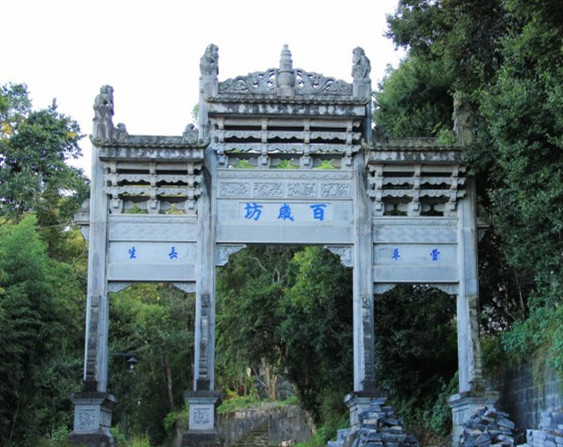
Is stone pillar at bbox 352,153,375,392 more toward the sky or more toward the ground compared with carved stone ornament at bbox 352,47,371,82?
more toward the ground

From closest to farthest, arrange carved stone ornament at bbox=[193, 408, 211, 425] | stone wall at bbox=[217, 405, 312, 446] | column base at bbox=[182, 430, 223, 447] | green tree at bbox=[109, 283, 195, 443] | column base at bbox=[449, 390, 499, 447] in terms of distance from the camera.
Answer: column base at bbox=[182, 430, 223, 447] < carved stone ornament at bbox=[193, 408, 211, 425] < column base at bbox=[449, 390, 499, 447] < green tree at bbox=[109, 283, 195, 443] < stone wall at bbox=[217, 405, 312, 446]

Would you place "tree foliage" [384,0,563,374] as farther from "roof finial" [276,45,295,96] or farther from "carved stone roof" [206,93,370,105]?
"roof finial" [276,45,295,96]

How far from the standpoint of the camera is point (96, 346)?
11.7 m

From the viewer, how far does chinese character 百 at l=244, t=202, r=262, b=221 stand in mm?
12180

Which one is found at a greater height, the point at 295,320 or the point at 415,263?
the point at 415,263

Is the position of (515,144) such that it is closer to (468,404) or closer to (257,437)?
(468,404)

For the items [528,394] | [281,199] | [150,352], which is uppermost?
Result: [281,199]

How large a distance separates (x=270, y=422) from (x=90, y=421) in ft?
48.6

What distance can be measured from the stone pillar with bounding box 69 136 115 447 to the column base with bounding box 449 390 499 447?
4.87 m

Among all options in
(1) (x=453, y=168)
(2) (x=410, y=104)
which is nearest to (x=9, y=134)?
(2) (x=410, y=104)

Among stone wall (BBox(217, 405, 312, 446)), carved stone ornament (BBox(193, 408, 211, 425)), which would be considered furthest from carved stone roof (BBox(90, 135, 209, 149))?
stone wall (BBox(217, 405, 312, 446))

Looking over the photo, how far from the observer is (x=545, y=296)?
11.2 m

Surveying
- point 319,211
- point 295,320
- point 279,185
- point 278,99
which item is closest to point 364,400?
point 319,211

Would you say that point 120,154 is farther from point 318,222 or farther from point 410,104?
point 410,104
